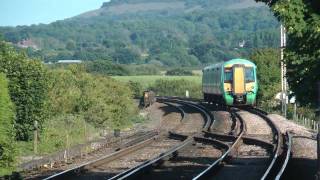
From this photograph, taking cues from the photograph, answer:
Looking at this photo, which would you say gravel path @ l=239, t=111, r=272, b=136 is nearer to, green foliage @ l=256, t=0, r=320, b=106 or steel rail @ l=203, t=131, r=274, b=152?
steel rail @ l=203, t=131, r=274, b=152

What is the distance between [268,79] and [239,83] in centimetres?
979

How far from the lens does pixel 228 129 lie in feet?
113

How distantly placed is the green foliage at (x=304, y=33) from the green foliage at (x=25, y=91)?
15.4 m

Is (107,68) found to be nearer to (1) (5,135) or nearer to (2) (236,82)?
(2) (236,82)

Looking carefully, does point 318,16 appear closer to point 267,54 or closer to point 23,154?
point 23,154

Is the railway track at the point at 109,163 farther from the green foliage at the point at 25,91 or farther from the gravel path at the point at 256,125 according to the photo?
the green foliage at the point at 25,91

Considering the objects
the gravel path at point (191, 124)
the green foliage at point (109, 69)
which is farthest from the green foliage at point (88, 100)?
the green foliage at point (109, 69)

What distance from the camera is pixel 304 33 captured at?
15.7 metres

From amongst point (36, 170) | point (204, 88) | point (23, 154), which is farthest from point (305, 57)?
point (204, 88)

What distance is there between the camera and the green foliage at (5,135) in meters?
21.2

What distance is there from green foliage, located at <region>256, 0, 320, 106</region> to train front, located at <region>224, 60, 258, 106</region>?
95.8ft

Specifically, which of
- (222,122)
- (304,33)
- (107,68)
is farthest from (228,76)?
(107,68)

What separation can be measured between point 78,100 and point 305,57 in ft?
76.7

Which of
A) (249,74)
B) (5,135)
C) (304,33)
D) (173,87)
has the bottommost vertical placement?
(5,135)
